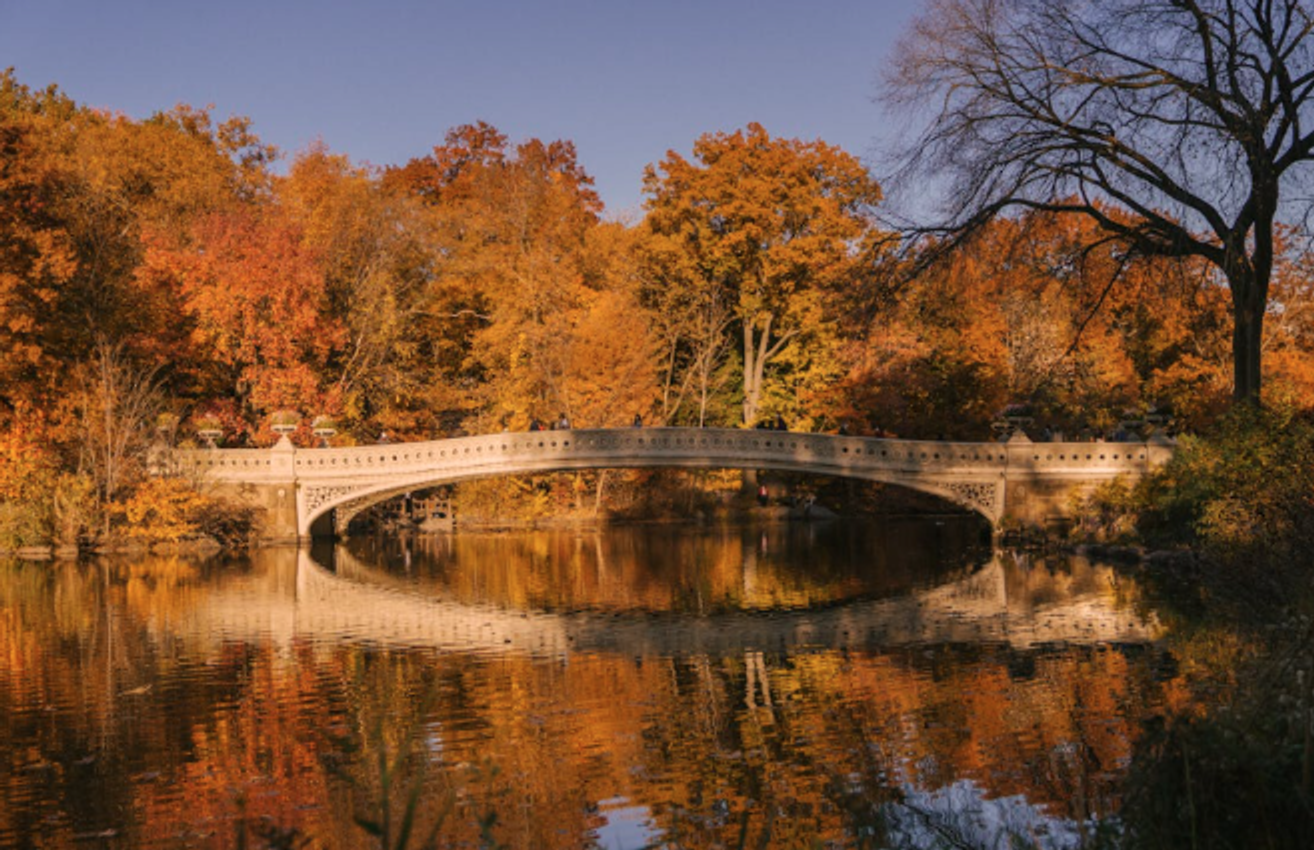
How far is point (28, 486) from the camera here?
28391 mm

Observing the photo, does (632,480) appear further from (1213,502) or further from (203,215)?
(1213,502)

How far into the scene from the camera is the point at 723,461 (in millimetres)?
30047

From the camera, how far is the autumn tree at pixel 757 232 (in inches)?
1478

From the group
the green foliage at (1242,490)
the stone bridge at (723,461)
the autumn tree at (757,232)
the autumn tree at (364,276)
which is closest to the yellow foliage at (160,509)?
the stone bridge at (723,461)

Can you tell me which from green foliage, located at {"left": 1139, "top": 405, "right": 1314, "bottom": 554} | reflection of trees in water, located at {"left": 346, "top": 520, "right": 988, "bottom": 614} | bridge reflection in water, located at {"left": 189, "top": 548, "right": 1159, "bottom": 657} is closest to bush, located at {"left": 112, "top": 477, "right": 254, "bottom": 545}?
reflection of trees in water, located at {"left": 346, "top": 520, "right": 988, "bottom": 614}

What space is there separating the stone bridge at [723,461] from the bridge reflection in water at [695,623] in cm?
735

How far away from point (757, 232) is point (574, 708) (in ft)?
89.6

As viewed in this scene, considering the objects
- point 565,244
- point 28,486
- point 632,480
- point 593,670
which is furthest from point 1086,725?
point 565,244

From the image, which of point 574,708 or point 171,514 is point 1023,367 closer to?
point 171,514

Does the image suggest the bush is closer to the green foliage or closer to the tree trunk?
the green foliage

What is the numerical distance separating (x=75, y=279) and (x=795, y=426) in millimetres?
20034

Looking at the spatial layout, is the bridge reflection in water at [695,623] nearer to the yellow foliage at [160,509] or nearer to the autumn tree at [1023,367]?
the yellow foliage at [160,509]

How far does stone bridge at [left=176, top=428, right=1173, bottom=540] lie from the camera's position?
29188mm

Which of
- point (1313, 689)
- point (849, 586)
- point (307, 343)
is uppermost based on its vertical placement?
point (307, 343)
